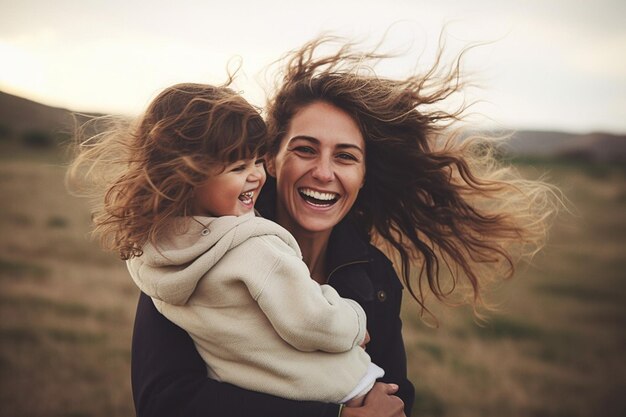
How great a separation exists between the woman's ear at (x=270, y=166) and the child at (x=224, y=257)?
2.91 feet

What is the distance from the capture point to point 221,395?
234 cm

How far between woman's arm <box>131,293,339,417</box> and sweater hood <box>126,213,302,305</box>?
0.19 meters

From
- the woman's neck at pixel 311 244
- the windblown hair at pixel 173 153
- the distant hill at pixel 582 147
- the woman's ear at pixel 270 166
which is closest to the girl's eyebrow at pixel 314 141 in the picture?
the woman's ear at pixel 270 166

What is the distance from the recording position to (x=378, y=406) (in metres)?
2.51

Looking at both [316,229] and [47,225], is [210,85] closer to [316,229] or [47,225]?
[316,229]

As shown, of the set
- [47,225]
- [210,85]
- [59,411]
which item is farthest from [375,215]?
[47,225]

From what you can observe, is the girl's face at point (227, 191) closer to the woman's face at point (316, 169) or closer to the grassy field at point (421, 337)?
the woman's face at point (316, 169)

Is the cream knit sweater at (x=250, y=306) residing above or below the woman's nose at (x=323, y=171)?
below

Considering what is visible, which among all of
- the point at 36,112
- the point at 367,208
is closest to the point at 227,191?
the point at 367,208

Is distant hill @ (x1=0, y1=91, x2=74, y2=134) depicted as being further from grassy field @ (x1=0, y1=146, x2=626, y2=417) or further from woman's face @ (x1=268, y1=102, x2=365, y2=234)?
woman's face @ (x1=268, y1=102, x2=365, y2=234)

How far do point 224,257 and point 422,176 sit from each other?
2.05 m

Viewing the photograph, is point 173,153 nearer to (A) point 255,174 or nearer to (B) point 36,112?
(A) point 255,174

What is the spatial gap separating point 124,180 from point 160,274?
445 millimetres

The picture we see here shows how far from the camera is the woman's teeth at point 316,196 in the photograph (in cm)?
331
